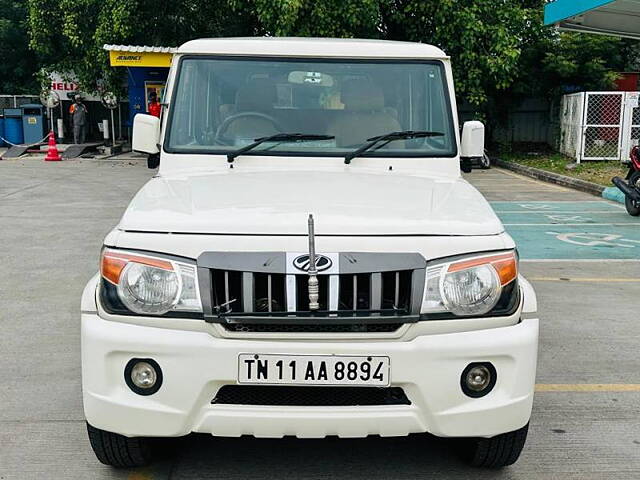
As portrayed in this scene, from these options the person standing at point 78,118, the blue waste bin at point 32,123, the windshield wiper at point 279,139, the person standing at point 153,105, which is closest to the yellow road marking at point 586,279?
the windshield wiper at point 279,139

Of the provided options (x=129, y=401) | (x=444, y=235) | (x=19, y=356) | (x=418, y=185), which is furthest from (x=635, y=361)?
(x=19, y=356)

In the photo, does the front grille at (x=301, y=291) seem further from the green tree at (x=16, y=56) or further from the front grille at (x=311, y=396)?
the green tree at (x=16, y=56)

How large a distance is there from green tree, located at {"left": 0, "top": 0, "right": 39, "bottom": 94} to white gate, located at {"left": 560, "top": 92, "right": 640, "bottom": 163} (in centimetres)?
2174

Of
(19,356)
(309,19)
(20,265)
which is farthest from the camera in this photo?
(309,19)

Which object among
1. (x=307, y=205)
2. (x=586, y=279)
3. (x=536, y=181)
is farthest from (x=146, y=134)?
(x=536, y=181)

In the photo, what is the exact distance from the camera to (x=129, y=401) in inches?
115

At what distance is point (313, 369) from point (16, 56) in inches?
1262

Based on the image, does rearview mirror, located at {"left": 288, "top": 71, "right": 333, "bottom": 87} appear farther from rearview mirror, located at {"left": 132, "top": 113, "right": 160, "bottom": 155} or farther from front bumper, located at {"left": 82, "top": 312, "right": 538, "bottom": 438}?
front bumper, located at {"left": 82, "top": 312, "right": 538, "bottom": 438}

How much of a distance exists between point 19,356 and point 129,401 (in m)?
2.47

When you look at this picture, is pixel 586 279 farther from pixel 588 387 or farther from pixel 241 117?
pixel 241 117

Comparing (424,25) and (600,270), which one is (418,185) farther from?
(424,25)

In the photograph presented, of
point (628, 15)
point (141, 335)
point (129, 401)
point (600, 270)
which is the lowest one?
point (600, 270)

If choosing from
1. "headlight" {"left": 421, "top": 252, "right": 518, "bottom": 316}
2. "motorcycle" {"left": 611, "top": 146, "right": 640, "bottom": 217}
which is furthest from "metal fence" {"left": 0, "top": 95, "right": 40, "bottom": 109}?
"headlight" {"left": 421, "top": 252, "right": 518, "bottom": 316}

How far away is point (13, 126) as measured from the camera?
→ 25.9 meters
